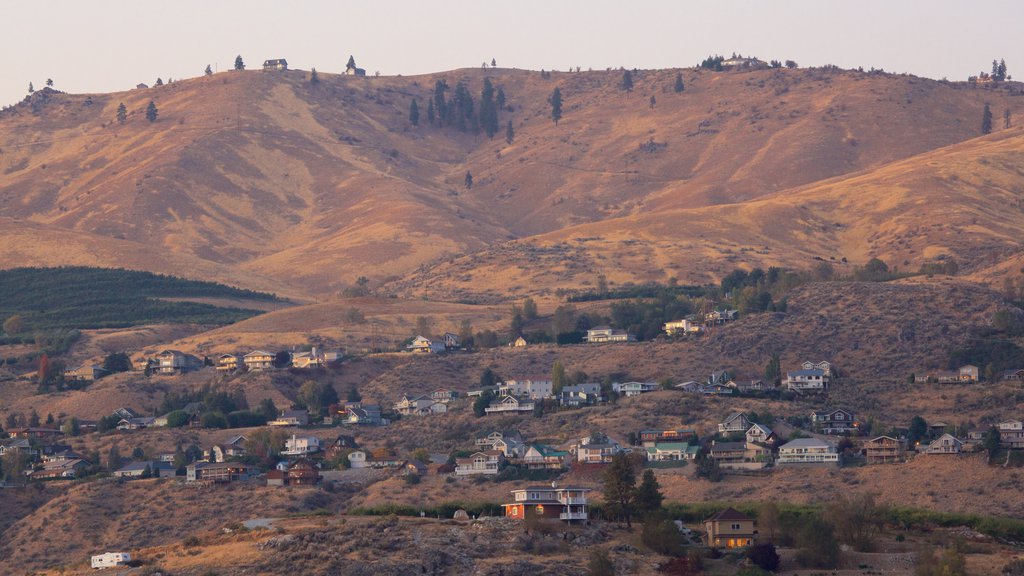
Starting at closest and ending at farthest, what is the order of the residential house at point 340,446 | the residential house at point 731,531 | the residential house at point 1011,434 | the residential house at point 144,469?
the residential house at point 731,531, the residential house at point 1011,434, the residential house at point 144,469, the residential house at point 340,446

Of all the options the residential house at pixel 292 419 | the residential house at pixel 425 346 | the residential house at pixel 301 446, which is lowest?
the residential house at pixel 301 446

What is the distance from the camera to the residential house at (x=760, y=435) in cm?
11850

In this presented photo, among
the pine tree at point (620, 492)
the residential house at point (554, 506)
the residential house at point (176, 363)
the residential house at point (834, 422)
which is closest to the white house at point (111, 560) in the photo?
the residential house at point (554, 506)

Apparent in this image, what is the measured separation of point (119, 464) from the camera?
414 ft

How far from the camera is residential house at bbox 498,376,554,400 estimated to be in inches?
5531

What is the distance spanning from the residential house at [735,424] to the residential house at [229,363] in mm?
51839

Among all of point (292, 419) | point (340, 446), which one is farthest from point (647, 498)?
point (292, 419)

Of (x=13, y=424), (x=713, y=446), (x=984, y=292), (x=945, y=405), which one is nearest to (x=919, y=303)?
Result: (x=984, y=292)

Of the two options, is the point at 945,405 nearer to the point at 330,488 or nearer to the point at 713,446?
the point at 713,446

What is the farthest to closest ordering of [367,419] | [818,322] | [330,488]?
[818,322] < [367,419] < [330,488]

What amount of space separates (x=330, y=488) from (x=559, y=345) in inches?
1840

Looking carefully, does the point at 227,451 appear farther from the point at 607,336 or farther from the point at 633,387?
the point at 607,336

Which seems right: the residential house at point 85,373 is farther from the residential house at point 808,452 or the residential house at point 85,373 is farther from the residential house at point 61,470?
the residential house at point 808,452

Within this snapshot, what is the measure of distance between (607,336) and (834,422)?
36.1 metres
